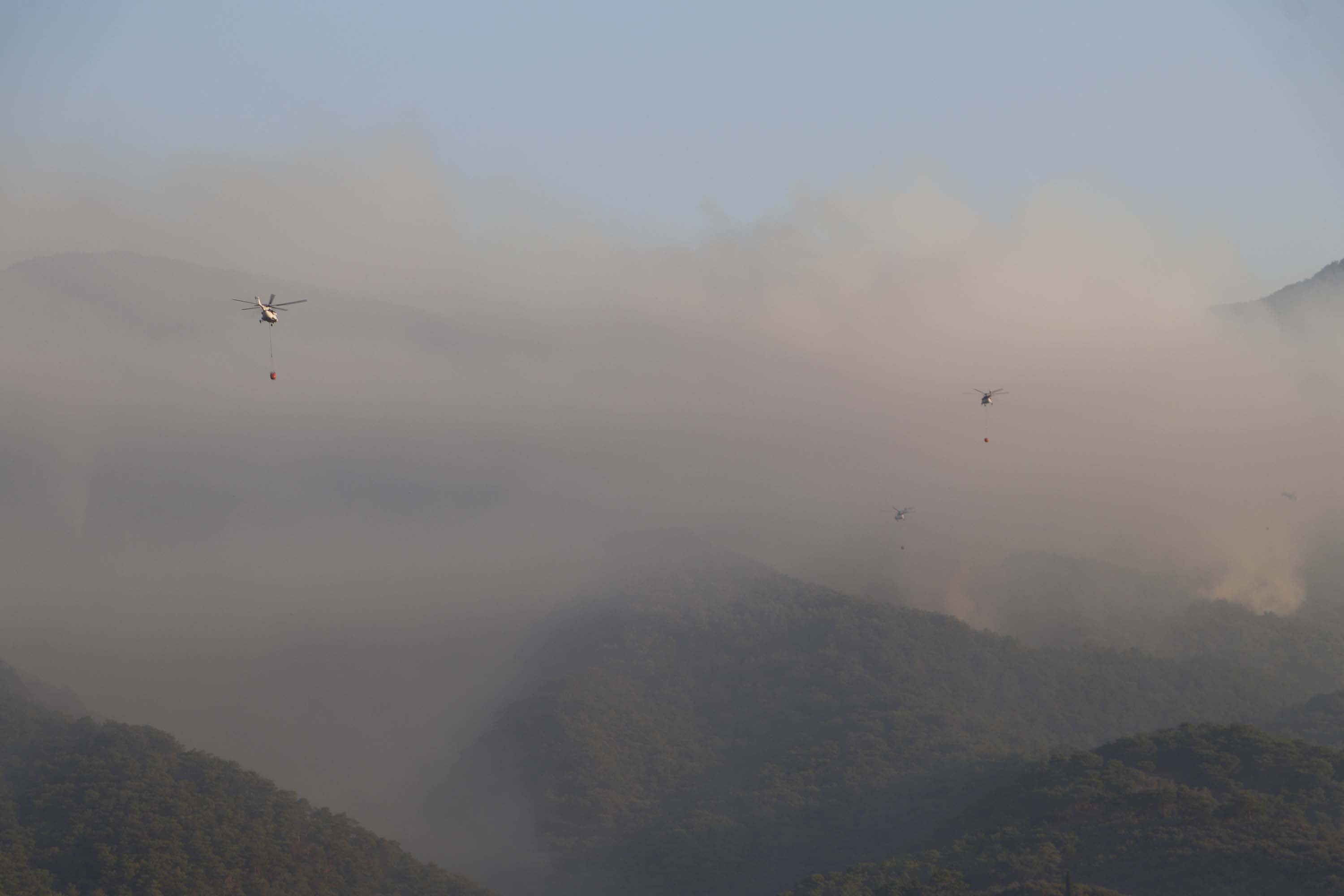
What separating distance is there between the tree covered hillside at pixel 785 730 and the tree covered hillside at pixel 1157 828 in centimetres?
1676

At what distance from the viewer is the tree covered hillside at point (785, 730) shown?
13050 cm

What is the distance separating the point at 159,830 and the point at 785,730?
8772 cm

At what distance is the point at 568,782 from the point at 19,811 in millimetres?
65645

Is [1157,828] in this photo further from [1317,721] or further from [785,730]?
[785,730]

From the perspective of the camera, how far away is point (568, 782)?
15188 cm

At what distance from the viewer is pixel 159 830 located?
10175 cm

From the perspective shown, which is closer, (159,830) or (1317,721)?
(159,830)

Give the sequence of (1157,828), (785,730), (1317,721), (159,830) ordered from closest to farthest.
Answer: (1157,828) → (159,830) → (1317,721) → (785,730)

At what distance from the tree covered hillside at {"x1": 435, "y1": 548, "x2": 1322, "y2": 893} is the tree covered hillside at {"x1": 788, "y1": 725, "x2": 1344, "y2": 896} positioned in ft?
55.0

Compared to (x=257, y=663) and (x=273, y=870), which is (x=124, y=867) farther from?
(x=257, y=663)

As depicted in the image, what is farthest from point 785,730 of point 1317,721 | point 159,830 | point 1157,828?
point 159,830

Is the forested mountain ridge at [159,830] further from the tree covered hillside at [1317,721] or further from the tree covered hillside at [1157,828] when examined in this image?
the tree covered hillside at [1317,721]

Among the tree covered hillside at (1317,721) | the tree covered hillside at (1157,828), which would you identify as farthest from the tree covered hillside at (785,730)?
the tree covered hillside at (1317,721)

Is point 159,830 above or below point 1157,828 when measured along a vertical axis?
below
